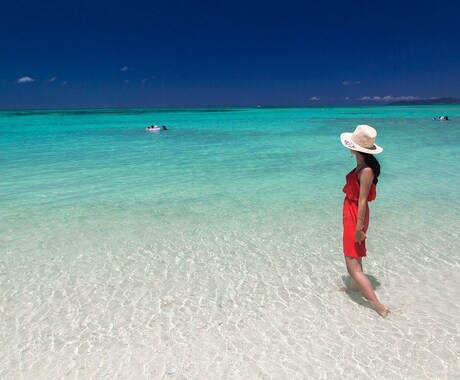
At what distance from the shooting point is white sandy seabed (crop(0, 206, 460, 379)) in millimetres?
2973

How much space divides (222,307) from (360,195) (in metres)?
1.68

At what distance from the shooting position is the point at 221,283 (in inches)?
165

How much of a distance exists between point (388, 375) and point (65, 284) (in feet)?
10.7

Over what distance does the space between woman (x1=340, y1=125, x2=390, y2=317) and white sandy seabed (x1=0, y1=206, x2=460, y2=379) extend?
0.31 meters

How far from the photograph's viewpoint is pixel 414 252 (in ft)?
16.0

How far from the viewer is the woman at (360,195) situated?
10.4 feet

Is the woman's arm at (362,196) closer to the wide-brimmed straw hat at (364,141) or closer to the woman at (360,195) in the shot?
the woman at (360,195)

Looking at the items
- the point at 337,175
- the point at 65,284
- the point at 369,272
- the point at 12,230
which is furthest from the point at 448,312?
the point at 337,175

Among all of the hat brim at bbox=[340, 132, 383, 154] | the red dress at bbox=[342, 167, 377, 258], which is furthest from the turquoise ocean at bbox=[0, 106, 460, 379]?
the hat brim at bbox=[340, 132, 383, 154]

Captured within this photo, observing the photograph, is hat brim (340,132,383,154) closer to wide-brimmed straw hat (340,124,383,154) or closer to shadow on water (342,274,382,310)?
wide-brimmed straw hat (340,124,383,154)

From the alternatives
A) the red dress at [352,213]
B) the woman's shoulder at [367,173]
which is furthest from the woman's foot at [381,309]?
the woman's shoulder at [367,173]

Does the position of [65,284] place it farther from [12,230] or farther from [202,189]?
[202,189]

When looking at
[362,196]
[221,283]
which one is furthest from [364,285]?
[221,283]

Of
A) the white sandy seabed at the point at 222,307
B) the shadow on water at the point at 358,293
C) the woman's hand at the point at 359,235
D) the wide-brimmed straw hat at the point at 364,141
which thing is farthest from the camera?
the shadow on water at the point at 358,293
